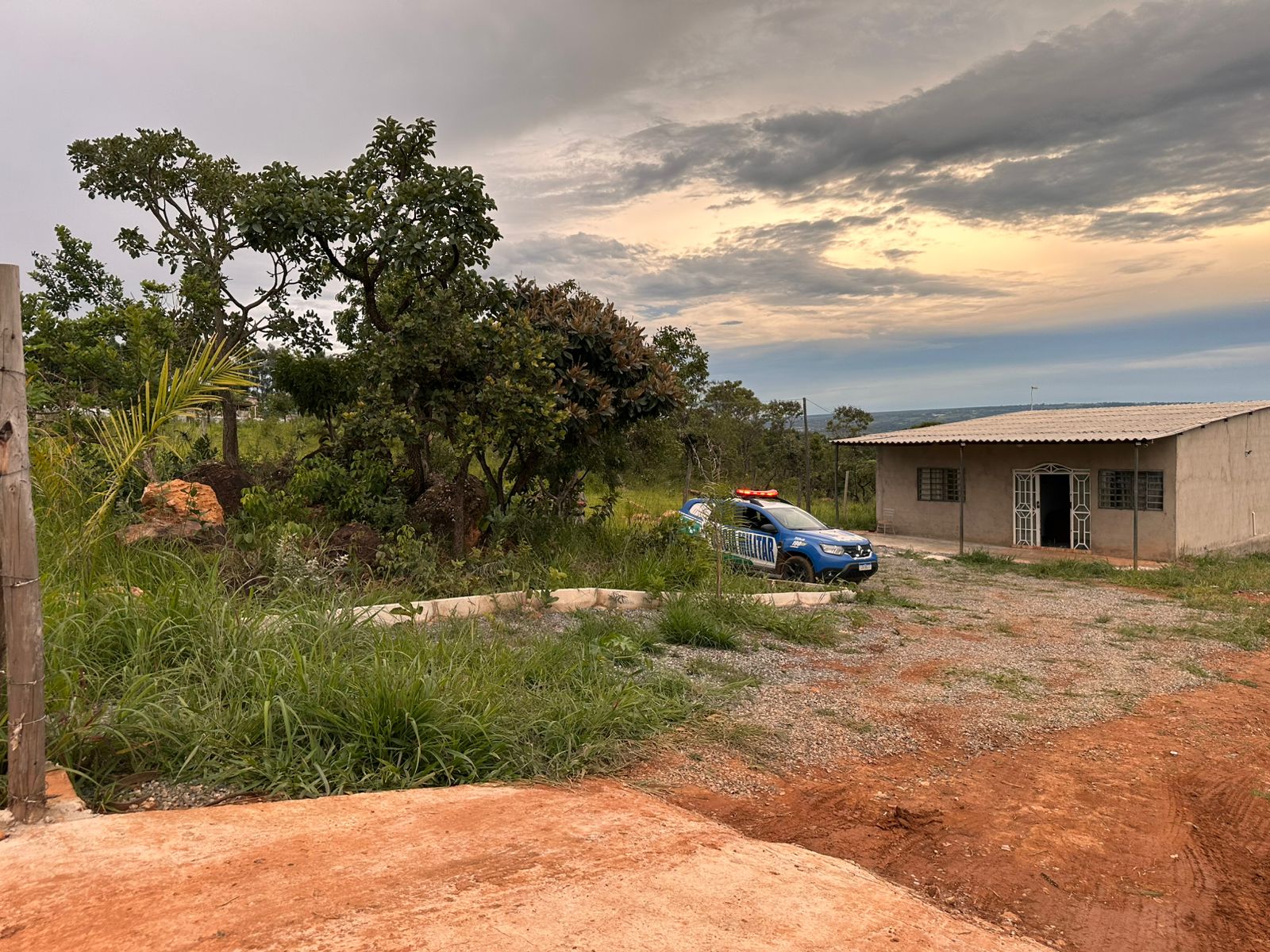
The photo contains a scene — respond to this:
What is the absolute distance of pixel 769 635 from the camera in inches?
346

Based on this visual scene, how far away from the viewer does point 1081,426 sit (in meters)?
19.1

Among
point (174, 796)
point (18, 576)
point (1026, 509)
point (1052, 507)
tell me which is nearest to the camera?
point (18, 576)

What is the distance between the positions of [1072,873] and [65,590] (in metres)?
6.39

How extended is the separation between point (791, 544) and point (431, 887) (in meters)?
10.3

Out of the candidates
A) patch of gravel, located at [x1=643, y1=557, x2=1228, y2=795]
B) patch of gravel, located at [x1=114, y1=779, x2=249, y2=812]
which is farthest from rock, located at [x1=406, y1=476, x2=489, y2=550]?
patch of gravel, located at [x1=114, y1=779, x2=249, y2=812]

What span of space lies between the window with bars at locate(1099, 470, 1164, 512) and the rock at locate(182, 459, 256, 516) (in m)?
17.1

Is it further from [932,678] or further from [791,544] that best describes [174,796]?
[791,544]

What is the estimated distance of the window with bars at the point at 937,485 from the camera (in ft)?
67.0

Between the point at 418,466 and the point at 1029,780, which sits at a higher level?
the point at 418,466

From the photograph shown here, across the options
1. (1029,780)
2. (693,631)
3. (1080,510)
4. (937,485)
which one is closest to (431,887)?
(1029,780)

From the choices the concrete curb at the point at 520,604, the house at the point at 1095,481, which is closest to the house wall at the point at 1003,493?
the house at the point at 1095,481

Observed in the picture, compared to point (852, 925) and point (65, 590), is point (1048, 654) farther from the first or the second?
point (65, 590)

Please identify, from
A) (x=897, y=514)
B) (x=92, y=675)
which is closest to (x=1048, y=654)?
(x=92, y=675)

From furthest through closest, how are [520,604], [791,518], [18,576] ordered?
1. [791,518]
2. [520,604]
3. [18,576]
